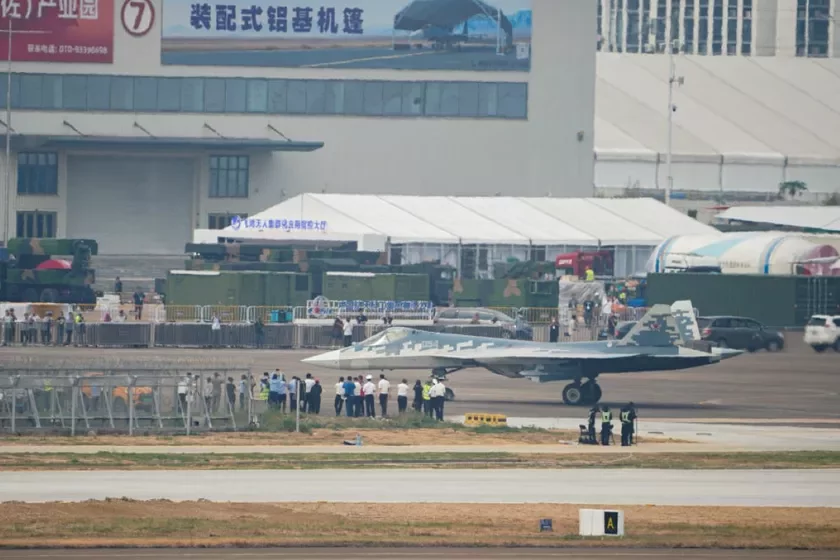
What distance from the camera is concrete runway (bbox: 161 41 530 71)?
290 ft

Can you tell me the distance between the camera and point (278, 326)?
6075cm

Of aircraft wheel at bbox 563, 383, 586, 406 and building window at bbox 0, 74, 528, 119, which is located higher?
building window at bbox 0, 74, 528, 119

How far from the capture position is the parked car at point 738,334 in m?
62.3

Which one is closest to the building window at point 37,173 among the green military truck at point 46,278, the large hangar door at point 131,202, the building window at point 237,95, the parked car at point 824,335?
the large hangar door at point 131,202

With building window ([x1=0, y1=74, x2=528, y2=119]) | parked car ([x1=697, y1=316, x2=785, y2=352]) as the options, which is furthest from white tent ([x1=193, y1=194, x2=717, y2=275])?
parked car ([x1=697, y1=316, x2=785, y2=352])

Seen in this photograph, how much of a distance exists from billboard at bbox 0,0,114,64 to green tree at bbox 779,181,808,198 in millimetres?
52385

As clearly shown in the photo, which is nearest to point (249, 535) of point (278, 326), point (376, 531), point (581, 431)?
point (376, 531)

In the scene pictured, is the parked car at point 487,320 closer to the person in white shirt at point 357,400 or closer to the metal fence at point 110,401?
the person in white shirt at point 357,400

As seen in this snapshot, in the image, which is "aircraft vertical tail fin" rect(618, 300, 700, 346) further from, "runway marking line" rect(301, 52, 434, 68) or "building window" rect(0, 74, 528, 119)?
"building window" rect(0, 74, 528, 119)

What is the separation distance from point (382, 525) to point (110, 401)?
1394 cm

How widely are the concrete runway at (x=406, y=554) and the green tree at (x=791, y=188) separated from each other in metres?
93.4

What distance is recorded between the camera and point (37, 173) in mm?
89062

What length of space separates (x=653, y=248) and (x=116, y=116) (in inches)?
1261

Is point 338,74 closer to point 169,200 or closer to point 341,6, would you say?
point 341,6
